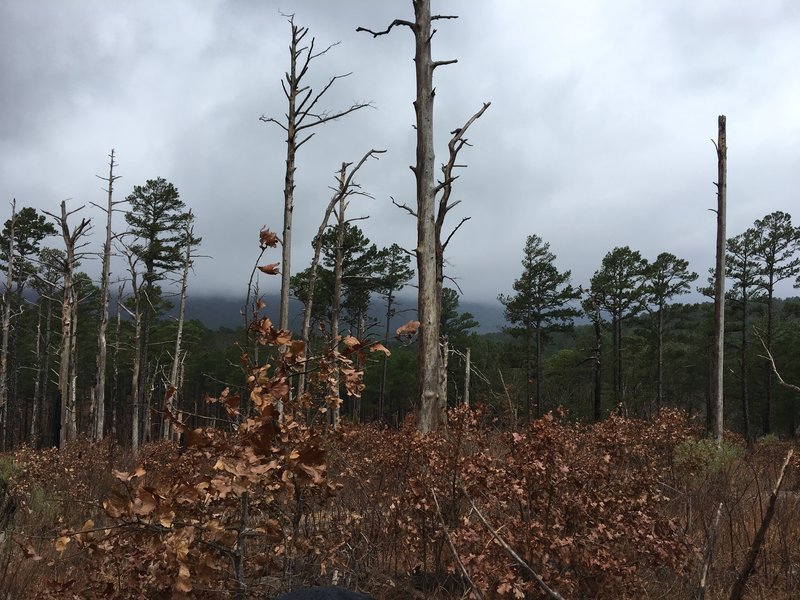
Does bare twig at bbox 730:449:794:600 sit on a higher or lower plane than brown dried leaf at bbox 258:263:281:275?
lower

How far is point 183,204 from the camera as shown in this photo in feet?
92.0

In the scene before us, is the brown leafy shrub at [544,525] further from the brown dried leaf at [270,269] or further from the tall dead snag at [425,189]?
the tall dead snag at [425,189]

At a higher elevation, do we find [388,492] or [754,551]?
[754,551]

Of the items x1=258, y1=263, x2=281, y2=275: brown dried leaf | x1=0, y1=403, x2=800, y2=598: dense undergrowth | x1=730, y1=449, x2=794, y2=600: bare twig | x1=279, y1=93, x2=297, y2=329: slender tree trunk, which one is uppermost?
x1=279, y1=93, x2=297, y2=329: slender tree trunk

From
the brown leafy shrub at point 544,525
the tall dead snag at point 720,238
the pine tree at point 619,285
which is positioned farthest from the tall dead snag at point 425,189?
the pine tree at point 619,285

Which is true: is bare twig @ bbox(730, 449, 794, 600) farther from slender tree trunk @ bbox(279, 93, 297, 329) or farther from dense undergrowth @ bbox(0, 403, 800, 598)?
slender tree trunk @ bbox(279, 93, 297, 329)

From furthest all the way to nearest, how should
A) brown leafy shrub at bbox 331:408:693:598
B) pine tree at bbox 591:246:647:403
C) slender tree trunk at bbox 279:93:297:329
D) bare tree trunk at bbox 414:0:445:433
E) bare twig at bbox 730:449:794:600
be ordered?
pine tree at bbox 591:246:647:403 < slender tree trunk at bbox 279:93:297:329 < bare tree trunk at bbox 414:0:445:433 < brown leafy shrub at bbox 331:408:693:598 < bare twig at bbox 730:449:794:600

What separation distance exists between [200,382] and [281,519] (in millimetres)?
52631

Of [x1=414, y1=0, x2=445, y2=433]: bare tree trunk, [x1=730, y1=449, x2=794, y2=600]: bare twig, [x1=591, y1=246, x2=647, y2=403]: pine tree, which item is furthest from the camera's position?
[x1=591, y1=246, x2=647, y2=403]: pine tree

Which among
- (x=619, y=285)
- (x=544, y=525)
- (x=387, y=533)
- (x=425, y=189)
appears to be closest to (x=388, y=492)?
(x=387, y=533)

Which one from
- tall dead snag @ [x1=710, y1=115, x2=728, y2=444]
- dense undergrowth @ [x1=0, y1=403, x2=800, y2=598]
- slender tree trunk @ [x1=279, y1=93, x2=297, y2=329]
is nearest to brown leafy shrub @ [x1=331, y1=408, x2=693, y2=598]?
dense undergrowth @ [x1=0, y1=403, x2=800, y2=598]

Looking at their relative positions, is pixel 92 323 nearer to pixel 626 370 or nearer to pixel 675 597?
pixel 626 370

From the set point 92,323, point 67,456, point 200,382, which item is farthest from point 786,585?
Result: point 200,382

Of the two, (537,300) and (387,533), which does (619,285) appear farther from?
(387,533)
